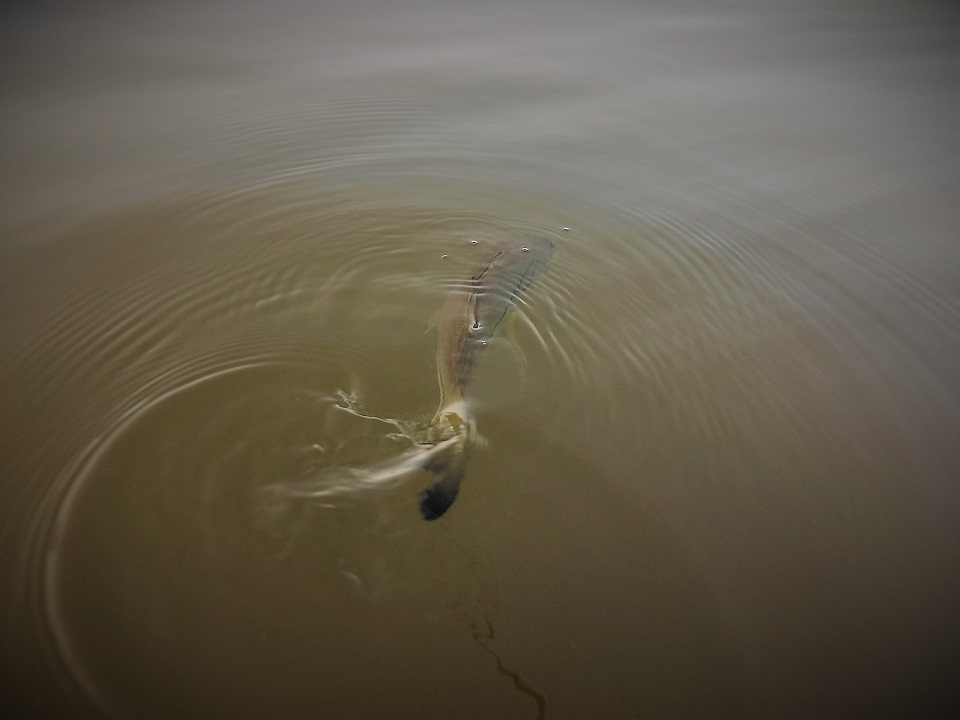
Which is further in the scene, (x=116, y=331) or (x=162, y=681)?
(x=116, y=331)

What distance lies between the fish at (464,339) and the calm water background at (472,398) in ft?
0.17

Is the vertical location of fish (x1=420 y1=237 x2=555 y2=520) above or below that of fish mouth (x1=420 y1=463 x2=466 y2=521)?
above

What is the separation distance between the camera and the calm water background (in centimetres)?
144

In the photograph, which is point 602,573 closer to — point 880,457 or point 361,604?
point 361,604

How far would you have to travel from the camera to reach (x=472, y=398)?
194 centimetres

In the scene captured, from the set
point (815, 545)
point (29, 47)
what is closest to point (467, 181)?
point (815, 545)

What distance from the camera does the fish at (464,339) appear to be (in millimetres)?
1737

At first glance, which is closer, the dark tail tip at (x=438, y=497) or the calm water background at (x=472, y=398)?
the calm water background at (x=472, y=398)

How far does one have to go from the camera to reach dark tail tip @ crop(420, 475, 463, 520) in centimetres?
165

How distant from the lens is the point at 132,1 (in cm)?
447

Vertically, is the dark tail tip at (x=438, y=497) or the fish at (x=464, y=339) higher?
the fish at (x=464, y=339)

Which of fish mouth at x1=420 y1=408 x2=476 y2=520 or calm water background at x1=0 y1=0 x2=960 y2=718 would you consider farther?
fish mouth at x1=420 y1=408 x2=476 y2=520

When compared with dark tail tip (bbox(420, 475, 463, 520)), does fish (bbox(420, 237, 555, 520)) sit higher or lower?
higher

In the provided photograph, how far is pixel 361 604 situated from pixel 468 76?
3220 mm
